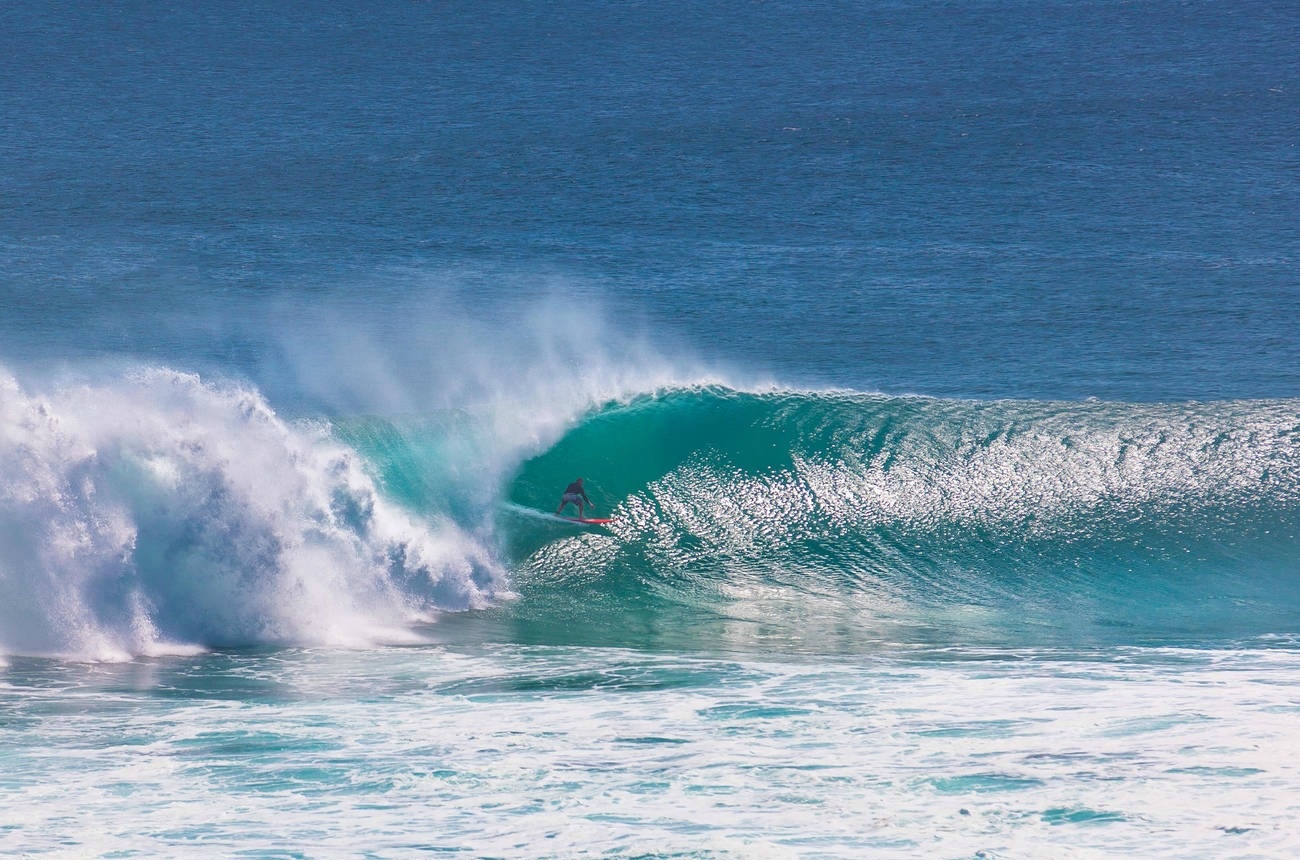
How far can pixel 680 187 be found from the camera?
5066 cm

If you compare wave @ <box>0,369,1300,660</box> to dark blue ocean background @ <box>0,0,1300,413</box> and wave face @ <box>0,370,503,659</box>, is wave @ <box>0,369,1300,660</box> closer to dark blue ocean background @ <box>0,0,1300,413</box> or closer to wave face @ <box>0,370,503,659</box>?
wave face @ <box>0,370,503,659</box>

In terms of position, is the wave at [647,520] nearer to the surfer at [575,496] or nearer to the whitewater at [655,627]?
the whitewater at [655,627]

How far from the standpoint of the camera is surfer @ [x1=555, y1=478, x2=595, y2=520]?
1759 centimetres

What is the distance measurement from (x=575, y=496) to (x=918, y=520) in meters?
4.10

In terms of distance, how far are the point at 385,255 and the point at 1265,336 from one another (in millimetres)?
24654

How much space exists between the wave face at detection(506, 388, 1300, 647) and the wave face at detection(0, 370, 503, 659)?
1.45 meters

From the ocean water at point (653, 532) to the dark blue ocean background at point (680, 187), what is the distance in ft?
1.07

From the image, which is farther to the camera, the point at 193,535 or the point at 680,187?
the point at 680,187

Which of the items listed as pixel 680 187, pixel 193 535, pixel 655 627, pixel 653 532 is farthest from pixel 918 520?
pixel 680 187

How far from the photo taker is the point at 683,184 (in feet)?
167

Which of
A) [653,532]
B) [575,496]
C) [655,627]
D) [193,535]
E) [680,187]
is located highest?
[680,187]

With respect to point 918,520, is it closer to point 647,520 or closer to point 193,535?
point 647,520

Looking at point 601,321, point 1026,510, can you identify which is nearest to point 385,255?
point 601,321

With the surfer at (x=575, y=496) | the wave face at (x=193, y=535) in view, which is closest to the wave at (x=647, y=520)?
the wave face at (x=193, y=535)
